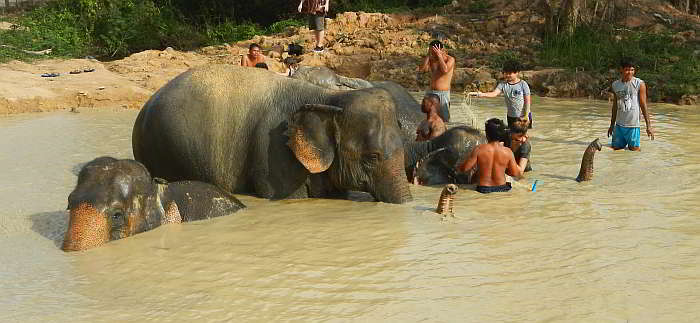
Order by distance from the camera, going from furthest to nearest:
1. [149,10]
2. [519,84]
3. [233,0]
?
1. [233,0]
2. [149,10]
3. [519,84]

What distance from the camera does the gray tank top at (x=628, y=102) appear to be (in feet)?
32.4

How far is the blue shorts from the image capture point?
993cm

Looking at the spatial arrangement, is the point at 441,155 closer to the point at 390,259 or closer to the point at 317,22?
the point at 390,259

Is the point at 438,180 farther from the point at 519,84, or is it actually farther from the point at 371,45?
the point at 371,45

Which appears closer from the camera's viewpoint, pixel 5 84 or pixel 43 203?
pixel 43 203

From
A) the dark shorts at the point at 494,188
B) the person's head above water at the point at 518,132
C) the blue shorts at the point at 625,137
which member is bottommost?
the dark shorts at the point at 494,188

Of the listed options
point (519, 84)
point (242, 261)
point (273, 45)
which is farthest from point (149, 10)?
point (242, 261)

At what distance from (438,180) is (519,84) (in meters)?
1.76

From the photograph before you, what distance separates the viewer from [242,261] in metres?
6.17

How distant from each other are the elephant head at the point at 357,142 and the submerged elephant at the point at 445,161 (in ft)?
3.24

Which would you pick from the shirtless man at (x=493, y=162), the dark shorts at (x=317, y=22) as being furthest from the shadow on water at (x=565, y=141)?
the dark shorts at (x=317, y=22)

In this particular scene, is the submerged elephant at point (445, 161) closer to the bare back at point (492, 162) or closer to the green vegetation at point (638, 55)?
the bare back at point (492, 162)

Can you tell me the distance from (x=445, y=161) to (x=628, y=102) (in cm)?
268

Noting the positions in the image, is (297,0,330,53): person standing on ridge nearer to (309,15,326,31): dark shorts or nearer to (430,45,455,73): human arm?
(309,15,326,31): dark shorts
